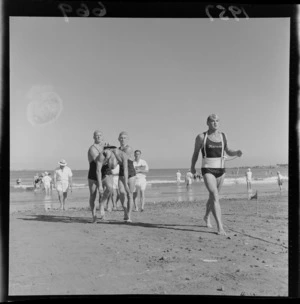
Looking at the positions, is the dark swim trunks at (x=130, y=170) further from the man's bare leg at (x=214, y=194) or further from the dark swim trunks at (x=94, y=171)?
the man's bare leg at (x=214, y=194)

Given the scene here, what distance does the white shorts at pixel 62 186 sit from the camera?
448cm

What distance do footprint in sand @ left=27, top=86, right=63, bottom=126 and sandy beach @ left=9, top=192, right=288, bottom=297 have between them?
3.57 feet

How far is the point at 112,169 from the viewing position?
15.3 feet

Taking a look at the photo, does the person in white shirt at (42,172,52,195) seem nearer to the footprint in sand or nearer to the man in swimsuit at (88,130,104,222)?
the man in swimsuit at (88,130,104,222)

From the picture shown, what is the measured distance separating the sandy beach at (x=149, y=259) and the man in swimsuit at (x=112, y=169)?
32 centimetres

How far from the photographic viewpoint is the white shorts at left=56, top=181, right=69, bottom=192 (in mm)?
4477

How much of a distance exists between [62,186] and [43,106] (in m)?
1.26

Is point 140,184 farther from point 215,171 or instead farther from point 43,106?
point 43,106
